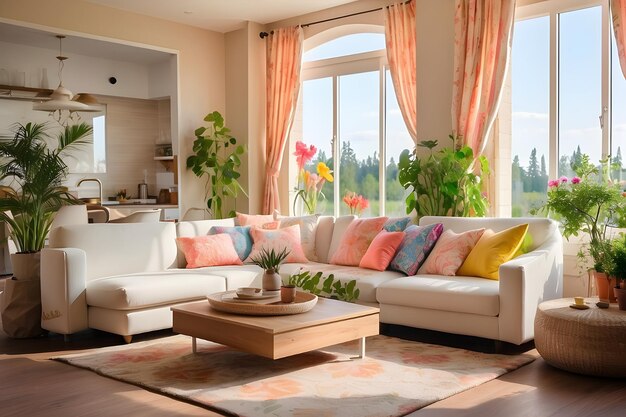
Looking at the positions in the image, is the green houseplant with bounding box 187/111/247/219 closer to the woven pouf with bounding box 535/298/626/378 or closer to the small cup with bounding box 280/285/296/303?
the small cup with bounding box 280/285/296/303

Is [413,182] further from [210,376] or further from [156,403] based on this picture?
[156,403]

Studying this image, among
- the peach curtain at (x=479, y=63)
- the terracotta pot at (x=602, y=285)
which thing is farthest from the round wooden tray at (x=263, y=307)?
the peach curtain at (x=479, y=63)

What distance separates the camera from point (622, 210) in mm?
4930

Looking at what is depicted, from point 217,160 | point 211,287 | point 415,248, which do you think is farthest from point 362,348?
point 217,160

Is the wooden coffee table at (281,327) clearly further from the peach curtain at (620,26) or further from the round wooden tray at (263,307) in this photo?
the peach curtain at (620,26)

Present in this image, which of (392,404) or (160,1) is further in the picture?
(160,1)

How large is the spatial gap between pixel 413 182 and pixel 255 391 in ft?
10.9

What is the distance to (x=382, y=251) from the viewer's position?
215 inches

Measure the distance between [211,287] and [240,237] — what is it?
102 centimetres

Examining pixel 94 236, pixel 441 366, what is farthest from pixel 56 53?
pixel 441 366

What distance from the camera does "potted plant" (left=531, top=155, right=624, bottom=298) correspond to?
476cm

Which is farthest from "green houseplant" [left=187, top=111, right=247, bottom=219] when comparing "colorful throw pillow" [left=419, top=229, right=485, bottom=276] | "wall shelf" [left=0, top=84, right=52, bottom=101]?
"colorful throw pillow" [left=419, top=229, right=485, bottom=276]

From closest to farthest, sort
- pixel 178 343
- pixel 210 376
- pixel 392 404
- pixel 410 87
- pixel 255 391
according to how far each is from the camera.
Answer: pixel 392 404 → pixel 255 391 → pixel 210 376 → pixel 178 343 → pixel 410 87

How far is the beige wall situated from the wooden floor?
4.41 metres
